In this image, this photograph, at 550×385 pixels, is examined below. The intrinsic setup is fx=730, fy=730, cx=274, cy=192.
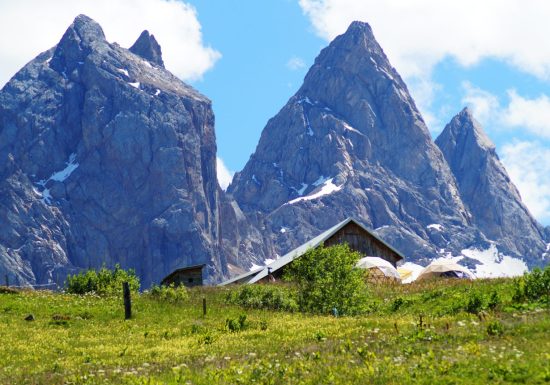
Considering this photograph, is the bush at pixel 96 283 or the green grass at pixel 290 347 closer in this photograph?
the green grass at pixel 290 347

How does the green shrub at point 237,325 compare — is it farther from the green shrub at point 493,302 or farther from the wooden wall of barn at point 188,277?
the wooden wall of barn at point 188,277

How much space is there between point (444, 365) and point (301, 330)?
11.4 meters

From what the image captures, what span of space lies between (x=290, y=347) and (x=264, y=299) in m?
19.5

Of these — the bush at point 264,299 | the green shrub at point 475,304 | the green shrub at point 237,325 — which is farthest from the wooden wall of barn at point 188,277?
the green shrub at point 475,304

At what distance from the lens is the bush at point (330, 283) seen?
1592 inches

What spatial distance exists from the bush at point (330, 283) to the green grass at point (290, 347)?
185 centimetres

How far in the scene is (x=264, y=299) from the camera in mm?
42500

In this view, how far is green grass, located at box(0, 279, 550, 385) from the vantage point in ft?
57.4

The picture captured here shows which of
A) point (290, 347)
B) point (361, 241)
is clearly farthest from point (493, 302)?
point (361, 241)

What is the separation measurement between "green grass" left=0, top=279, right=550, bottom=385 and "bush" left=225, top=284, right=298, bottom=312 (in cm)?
228

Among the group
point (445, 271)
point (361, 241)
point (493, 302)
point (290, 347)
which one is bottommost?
point (290, 347)

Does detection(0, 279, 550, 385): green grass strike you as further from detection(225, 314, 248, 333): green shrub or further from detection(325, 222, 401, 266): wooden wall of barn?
detection(325, 222, 401, 266): wooden wall of barn

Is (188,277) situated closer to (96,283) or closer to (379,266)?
(379,266)

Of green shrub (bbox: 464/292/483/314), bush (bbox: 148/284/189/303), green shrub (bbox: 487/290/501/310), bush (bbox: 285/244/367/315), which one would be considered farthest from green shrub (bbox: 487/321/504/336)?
bush (bbox: 148/284/189/303)
